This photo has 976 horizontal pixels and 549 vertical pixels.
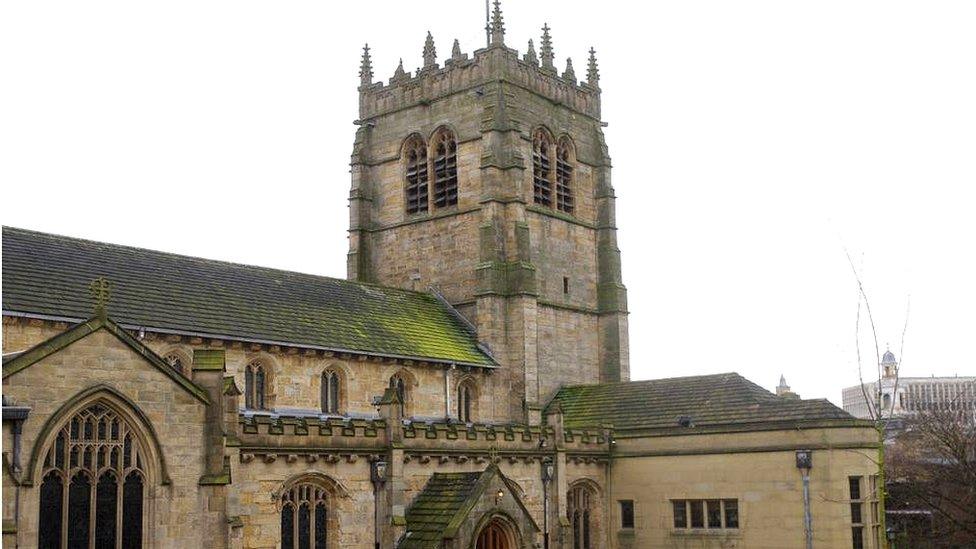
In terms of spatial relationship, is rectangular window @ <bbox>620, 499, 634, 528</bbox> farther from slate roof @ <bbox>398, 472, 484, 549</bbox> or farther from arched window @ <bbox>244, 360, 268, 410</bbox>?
arched window @ <bbox>244, 360, 268, 410</bbox>

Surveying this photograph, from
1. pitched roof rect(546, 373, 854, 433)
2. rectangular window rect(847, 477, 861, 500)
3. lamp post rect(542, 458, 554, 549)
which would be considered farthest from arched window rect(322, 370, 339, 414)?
rectangular window rect(847, 477, 861, 500)

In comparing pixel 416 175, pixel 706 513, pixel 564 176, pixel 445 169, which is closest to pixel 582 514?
pixel 706 513

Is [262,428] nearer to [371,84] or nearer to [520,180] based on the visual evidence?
[520,180]

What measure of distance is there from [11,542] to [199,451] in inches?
197

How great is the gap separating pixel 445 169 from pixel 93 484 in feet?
95.1

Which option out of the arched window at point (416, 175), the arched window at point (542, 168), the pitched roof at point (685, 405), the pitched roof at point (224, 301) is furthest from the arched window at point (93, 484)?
the arched window at point (542, 168)

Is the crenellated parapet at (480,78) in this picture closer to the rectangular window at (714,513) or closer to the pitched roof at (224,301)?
the pitched roof at (224,301)

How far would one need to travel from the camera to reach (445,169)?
169 ft

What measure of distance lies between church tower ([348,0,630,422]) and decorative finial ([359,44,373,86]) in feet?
0.28

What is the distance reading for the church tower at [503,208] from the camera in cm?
4797

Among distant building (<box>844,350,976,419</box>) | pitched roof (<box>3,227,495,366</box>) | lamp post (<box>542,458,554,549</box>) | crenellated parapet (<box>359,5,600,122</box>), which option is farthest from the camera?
crenellated parapet (<box>359,5,600,122</box>)

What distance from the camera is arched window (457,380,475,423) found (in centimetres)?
4506

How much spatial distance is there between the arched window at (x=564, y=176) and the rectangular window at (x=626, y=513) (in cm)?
1625

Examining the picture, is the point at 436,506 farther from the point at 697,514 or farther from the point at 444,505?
the point at 697,514
